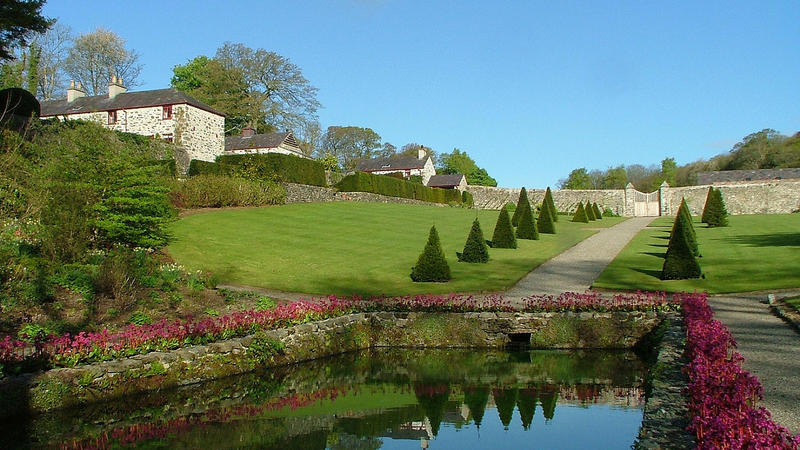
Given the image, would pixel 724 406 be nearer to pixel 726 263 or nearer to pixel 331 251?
pixel 726 263

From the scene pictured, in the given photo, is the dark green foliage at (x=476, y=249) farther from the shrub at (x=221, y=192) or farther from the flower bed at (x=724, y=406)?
the flower bed at (x=724, y=406)

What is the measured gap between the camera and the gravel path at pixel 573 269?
16.5 m

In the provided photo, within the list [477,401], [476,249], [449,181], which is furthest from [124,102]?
[449,181]

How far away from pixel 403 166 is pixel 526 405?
2379 inches

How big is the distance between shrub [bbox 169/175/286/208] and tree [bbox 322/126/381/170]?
4769cm

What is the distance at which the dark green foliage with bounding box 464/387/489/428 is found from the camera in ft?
26.7

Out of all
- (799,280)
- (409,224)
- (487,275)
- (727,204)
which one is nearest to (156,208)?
(487,275)

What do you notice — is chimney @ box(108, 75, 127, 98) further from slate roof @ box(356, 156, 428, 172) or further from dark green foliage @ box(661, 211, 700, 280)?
dark green foliage @ box(661, 211, 700, 280)

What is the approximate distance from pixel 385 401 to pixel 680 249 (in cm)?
1224

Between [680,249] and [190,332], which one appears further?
[680,249]

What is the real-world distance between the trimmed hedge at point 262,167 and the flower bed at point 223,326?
20.2 metres

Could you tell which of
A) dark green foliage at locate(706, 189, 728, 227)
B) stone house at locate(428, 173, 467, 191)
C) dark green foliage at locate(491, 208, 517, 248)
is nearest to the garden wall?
dark green foliage at locate(491, 208, 517, 248)

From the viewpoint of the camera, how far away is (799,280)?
15766 millimetres

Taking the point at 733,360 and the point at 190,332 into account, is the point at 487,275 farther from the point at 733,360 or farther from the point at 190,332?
the point at 733,360
